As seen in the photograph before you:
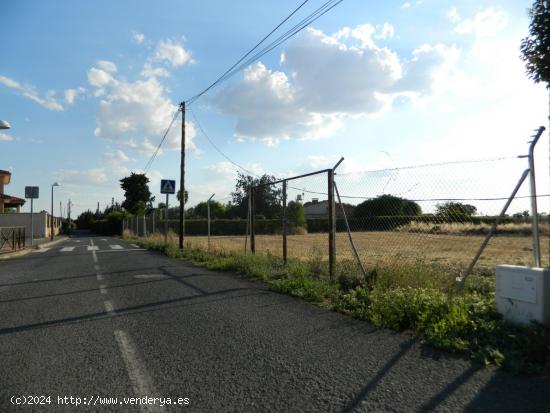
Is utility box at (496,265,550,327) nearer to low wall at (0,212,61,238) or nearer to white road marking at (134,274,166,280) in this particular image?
white road marking at (134,274,166,280)

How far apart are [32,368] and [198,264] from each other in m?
9.93

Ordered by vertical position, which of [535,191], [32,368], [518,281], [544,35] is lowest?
[32,368]

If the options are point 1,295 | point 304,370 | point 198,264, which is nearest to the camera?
point 304,370

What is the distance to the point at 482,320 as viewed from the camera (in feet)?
16.6

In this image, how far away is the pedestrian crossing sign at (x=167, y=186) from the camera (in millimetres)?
21594

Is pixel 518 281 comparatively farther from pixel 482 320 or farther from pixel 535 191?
pixel 535 191

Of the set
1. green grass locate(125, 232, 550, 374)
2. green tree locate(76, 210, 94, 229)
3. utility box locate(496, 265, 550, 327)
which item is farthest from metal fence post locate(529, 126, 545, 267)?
green tree locate(76, 210, 94, 229)

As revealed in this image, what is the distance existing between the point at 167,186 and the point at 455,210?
16.7 m

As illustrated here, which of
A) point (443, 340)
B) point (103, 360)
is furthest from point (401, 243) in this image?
point (103, 360)

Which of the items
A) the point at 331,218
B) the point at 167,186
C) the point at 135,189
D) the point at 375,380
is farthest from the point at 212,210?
the point at 375,380

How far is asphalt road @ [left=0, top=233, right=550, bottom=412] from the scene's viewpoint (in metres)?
3.38

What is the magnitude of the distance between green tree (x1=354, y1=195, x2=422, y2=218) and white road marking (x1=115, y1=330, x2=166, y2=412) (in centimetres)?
513

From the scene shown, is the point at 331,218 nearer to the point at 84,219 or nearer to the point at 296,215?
the point at 296,215

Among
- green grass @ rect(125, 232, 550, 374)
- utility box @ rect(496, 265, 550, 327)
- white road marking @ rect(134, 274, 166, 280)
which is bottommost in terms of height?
white road marking @ rect(134, 274, 166, 280)
